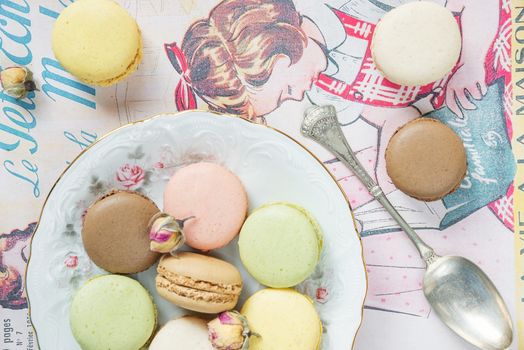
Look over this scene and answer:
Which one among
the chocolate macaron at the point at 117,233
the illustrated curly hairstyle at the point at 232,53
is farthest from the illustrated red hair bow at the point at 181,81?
the chocolate macaron at the point at 117,233

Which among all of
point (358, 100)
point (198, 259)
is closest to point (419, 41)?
point (358, 100)

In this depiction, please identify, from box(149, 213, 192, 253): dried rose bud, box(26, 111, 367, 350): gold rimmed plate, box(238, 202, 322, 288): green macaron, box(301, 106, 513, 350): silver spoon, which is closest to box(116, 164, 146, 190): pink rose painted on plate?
box(26, 111, 367, 350): gold rimmed plate

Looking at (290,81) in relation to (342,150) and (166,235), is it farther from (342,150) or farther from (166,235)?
(166,235)

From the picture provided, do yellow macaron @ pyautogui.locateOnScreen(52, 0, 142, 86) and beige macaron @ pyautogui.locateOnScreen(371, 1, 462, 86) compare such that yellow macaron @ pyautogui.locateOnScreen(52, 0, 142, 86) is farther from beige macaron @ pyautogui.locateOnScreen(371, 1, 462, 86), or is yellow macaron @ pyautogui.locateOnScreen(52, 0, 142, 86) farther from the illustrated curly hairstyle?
beige macaron @ pyautogui.locateOnScreen(371, 1, 462, 86)

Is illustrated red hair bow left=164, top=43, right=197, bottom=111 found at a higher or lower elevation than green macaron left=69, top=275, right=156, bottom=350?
higher

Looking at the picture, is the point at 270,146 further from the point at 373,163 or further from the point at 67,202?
→ the point at 67,202

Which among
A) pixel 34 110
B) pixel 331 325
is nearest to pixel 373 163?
pixel 331 325

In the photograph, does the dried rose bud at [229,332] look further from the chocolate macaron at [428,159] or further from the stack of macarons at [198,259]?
the chocolate macaron at [428,159]

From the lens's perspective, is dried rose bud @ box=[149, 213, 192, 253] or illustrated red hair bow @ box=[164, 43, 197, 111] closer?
dried rose bud @ box=[149, 213, 192, 253]
